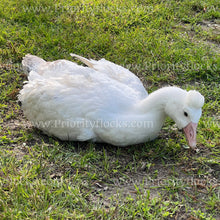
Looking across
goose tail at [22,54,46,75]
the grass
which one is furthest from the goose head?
goose tail at [22,54,46,75]

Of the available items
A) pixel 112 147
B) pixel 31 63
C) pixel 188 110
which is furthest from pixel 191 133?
pixel 31 63

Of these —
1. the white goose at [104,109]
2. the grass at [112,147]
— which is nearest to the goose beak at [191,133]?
the white goose at [104,109]

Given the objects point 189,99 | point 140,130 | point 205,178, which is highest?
point 189,99

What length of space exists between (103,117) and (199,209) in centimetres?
137

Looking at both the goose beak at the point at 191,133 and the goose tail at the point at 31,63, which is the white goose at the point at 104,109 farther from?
the goose tail at the point at 31,63

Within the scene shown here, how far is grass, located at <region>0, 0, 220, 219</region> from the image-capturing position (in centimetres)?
357

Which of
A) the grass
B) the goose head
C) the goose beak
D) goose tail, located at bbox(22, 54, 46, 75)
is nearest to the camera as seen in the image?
the grass

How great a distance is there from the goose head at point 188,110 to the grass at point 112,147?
0.41 m

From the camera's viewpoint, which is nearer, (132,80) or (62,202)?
(62,202)

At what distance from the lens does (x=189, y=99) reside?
3.89 m

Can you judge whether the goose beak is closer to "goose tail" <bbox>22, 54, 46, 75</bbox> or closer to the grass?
the grass

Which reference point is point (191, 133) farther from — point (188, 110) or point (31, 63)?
point (31, 63)

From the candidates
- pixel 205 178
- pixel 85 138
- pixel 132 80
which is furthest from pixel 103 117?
pixel 205 178

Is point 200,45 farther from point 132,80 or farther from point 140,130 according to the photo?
point 140,130
